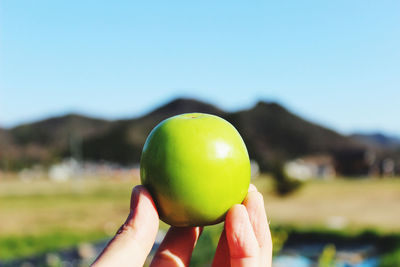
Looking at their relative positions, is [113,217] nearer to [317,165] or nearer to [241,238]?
[241,238]

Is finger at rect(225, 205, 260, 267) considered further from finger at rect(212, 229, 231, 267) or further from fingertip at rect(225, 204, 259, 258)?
finger at rect(212, 229, 231, 267)

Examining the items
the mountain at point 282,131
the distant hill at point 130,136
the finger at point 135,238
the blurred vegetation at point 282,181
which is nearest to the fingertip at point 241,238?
the finger at point 135,238

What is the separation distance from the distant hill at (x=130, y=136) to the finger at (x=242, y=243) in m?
46.9

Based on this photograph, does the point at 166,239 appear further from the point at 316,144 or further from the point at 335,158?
the point at 316,144

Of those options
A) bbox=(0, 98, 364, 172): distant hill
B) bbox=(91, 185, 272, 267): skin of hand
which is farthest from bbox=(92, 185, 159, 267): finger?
bbox=(0, 98, 364, 172): distant hill

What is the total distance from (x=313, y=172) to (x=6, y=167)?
46.1 m

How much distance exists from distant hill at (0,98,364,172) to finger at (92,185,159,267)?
46909 millimetres

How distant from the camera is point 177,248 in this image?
2.21m

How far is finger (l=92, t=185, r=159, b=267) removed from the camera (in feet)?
5.59

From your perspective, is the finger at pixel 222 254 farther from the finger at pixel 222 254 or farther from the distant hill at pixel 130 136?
the distant hill at pixel 130 136

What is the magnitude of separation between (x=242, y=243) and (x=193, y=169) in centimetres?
42

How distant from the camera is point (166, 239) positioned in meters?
2.26

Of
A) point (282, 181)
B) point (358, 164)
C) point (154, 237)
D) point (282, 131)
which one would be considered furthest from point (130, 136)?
point (154, 237)

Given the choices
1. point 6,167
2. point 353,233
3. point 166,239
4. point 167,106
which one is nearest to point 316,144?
point 167,106
